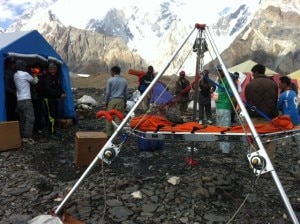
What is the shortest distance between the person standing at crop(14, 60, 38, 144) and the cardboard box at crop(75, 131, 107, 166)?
7.02ft

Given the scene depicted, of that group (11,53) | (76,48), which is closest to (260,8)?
(76,48)

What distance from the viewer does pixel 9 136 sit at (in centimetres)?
795

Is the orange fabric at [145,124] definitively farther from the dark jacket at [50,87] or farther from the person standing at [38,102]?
the dark jacket at [50,87]

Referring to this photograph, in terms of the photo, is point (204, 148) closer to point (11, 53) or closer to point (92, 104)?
point (11, 53)

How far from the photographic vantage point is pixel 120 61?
11469 centimetres

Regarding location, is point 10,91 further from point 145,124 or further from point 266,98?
point 266,98

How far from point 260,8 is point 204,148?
96237 millimetres

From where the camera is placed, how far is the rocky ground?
204 inches

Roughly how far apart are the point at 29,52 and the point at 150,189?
586 cm

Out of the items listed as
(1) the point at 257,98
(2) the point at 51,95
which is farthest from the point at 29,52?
(1) the point at 257,98

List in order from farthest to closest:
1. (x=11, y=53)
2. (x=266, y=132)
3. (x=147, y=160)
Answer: (x=11, y=53)
(x=147, y=160)
(x=266, y=132)

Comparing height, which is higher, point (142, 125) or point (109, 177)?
point (142, 125)

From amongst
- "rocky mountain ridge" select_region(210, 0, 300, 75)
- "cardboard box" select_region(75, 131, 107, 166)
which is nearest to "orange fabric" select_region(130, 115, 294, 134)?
"cardboard box" select_region(75, 131, 107, 166)

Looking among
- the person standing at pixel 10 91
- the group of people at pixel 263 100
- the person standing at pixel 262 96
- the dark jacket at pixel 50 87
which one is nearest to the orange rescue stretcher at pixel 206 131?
the group of people at pixel 263 100
